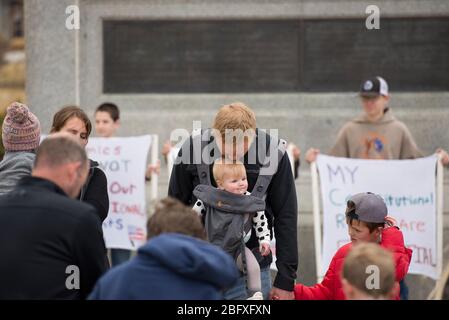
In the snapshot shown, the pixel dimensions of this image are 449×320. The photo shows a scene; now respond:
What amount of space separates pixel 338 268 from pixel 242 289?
0.56 metres

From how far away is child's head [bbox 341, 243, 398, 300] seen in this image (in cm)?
401

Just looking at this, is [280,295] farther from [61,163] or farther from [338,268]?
[61,163]

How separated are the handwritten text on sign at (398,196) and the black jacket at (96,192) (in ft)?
11.1

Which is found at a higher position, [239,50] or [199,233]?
[239,50]

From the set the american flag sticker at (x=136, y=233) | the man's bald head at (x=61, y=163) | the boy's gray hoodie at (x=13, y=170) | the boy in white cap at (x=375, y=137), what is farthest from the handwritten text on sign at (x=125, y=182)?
the man's bald head at (x=61, y=163)

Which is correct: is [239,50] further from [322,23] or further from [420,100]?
[420,100]

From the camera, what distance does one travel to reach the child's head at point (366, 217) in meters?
5.37

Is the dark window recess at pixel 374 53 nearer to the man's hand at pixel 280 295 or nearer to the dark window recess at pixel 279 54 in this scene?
the dark window recess at pixel 279 54

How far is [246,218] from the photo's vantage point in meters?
5.24

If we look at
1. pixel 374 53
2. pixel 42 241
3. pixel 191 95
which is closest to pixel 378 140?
pixel 374 53

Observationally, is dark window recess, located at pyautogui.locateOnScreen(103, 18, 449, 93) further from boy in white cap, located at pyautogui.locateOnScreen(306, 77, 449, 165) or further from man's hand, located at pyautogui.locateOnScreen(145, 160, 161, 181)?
man's hand, located at pyautogui.locateOnScreen(145, 160, 161, 181)
